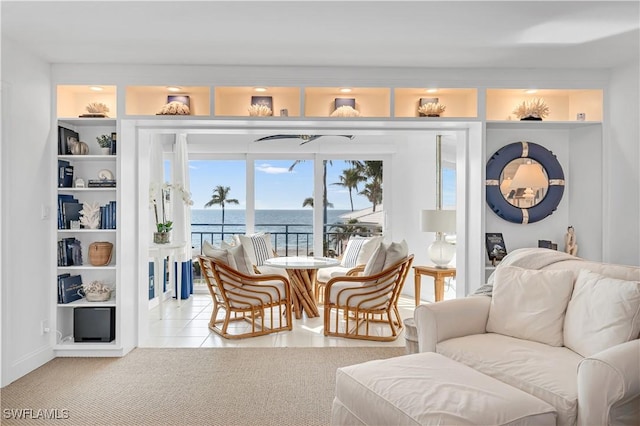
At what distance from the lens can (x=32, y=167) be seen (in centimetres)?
361

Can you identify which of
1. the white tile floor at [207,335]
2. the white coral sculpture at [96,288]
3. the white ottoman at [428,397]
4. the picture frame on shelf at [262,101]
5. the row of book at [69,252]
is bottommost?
the white tile floor at [207,335]

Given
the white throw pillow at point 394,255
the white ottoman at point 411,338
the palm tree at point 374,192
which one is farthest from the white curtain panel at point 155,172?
the white ottoman at point 411,338

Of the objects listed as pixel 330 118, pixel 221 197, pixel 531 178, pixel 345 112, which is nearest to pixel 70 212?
pixel 330 118

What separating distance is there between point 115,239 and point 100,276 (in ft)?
1.20

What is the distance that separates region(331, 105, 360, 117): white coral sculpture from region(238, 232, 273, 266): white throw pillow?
2557 mm

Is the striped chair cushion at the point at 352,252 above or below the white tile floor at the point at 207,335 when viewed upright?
above

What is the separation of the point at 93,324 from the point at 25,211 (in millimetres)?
1114

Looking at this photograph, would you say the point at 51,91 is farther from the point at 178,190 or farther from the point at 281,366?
the point at 281,366

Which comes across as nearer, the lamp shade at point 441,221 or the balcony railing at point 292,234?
the lamp shade at point 441,221

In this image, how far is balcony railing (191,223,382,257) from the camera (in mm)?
6773

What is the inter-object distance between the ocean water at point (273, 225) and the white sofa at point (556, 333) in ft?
13.1

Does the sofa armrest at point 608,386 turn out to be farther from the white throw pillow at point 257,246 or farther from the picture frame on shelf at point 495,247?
the white throw pillow at point 257,246

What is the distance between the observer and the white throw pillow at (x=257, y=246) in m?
6.05

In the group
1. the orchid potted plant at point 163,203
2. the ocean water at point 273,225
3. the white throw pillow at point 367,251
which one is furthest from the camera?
the ocean water at point 273,225
